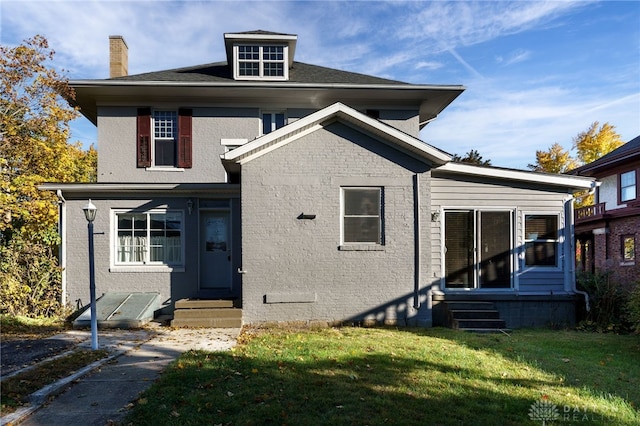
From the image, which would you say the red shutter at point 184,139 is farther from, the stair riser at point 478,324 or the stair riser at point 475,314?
the stair riser at point 478,324

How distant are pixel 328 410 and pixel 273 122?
36.8ft

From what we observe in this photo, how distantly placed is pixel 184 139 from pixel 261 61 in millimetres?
3848

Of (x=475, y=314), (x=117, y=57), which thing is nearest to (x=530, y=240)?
(x=475, y=314)

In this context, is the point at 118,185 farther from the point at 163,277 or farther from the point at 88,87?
the point at 88,87

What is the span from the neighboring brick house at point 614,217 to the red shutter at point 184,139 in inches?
653

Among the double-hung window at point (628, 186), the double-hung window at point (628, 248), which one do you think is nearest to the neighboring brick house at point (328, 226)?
the double-hung window at point (628, 248)

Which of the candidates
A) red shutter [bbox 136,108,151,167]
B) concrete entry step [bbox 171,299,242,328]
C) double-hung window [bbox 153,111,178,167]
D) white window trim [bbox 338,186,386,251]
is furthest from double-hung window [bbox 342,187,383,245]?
red shutter [bbox 136,108,151,167]

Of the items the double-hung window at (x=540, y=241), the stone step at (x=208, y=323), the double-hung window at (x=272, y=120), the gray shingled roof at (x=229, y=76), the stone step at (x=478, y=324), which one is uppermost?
the gray shingled roof at (x=229, y=76)

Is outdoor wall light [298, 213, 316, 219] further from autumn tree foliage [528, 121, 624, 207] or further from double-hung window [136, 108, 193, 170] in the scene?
autumn tree foliage [528, 121, 624, 207]

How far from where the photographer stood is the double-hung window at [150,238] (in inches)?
466

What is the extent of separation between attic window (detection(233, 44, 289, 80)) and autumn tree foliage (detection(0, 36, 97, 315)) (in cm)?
554

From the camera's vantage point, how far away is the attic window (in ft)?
47.2

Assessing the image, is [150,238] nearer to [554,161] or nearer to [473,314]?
[473,314]

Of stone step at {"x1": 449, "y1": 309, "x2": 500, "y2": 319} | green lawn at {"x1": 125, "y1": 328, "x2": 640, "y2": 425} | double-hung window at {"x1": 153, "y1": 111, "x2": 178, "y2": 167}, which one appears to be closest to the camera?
green lawn at {"x1": 125, "y1": 328, "x2": 640, "y2": 425}
